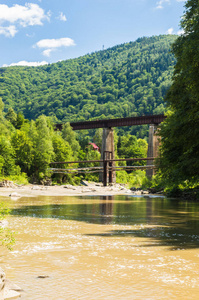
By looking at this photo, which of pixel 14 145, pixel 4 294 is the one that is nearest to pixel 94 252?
pixel 4 294

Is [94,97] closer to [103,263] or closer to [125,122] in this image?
[125,122]

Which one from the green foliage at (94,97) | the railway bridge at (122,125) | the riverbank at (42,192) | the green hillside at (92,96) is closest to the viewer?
the riverbank at (42,192)

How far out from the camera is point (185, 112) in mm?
16859

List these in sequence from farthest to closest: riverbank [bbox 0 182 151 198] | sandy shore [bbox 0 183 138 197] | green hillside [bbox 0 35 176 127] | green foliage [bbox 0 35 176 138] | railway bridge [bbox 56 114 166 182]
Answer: green hillside [bbox 0 35 176 127]
green foliage [bbox 0 35 176 138]
railway bridge [bbox 56 114 166 182]
riverbank [bbox 0 182 151 198]
sandy shore [bbox 0 183 138 197]

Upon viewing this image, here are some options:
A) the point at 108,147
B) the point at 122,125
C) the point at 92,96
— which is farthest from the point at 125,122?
the point at 92,96

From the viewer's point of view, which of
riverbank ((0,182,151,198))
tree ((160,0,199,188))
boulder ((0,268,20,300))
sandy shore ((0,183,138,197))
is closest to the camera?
boulder ((0,268,20,300))

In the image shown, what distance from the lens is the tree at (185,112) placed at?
47.4ft

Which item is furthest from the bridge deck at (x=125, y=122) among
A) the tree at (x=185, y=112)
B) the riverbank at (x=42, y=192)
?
the tree at (x=185, y=112)

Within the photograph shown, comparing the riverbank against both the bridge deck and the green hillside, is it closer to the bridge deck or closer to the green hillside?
the bridge deck

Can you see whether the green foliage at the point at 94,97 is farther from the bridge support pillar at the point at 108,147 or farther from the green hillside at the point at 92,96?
the bridge support pillar at the point at 108,147

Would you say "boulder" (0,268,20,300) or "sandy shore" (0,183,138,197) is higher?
"boulder" (0,268,20,300)

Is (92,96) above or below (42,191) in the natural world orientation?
above

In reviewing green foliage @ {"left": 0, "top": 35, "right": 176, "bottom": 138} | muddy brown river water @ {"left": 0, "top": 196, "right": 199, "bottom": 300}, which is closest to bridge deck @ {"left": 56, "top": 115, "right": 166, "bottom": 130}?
muddy brown river water @ {"left": 0, "top": 196, "right": 199, "bottom": 300}

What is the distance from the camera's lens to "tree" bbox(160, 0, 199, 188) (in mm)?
14445
